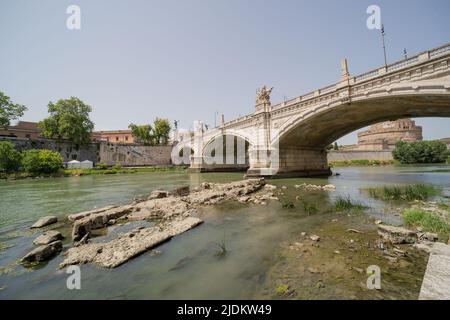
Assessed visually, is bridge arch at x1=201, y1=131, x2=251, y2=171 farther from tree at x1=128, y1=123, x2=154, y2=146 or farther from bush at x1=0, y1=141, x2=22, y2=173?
bush at x1=0, y1=141, x2=22, y2=173

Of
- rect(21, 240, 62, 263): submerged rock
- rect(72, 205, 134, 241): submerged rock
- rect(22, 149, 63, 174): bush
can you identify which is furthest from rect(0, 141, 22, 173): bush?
rect(21, 240, 62, 263): submerged rock

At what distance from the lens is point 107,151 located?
53.7 meters

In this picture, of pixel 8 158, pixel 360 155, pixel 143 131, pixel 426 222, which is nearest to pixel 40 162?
pixel 8 158

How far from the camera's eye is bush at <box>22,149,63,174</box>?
107 feet

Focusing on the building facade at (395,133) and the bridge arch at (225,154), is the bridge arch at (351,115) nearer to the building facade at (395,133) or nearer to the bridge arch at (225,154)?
the bridge arch at (225,154)

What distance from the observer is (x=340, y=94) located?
16.8 meters

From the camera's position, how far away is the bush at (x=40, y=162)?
32.6 meters

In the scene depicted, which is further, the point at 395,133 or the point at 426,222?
the point at 395,133

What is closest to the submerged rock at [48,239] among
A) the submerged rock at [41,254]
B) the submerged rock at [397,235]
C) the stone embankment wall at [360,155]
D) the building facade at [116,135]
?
the submerged rock at [41,254]

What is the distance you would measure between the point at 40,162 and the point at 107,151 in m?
20.4

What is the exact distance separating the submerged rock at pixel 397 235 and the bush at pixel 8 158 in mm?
48546

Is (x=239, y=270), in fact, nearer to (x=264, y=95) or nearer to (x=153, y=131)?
(x=264, y=95)

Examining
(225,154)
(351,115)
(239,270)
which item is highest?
(351,115)

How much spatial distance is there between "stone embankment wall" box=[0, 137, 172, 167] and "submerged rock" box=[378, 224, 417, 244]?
59019mm
